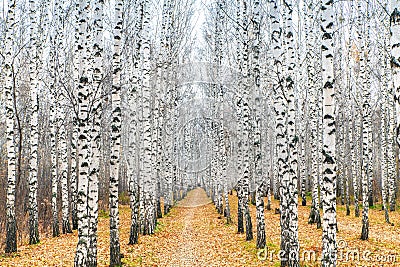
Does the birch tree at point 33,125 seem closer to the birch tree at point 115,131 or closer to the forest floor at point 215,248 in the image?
the forest floor at point 215,248

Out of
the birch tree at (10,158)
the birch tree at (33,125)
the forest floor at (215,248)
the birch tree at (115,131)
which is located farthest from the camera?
the birch tree at (33,125)

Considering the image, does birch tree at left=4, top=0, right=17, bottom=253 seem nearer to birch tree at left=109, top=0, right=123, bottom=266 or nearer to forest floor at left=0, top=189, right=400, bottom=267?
forest floor at left=0, top=189, right=400, bottom=267

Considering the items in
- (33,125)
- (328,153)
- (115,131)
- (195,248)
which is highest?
(33,125)

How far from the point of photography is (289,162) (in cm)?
870

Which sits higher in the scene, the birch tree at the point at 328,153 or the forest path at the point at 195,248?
the birch tree at the point at 328,153

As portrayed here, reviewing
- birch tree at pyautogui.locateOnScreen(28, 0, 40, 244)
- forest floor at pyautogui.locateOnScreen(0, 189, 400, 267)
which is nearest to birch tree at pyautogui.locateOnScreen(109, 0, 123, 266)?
forest floor at pyautogui.locateOnScreen(0, 189, 400, 267)

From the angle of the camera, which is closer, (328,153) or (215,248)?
(328,153)

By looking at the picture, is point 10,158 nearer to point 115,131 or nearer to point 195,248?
point 115,131

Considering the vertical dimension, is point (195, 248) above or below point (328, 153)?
below

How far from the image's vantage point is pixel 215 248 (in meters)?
12.7

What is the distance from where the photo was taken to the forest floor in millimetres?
10086

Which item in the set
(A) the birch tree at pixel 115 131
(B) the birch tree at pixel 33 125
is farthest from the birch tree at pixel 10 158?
(A) the birch tree at pixel 115 131

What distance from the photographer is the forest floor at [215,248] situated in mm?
10086

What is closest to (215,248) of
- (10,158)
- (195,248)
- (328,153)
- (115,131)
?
(195,248)
